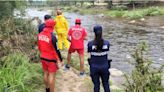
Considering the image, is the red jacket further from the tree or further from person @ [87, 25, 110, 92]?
the tree

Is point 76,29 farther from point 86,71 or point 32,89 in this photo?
→ point 32,89

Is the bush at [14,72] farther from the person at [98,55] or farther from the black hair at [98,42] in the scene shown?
the black hair at [98,42]

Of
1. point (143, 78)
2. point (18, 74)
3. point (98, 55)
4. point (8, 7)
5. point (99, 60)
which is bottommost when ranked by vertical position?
point (18, 74)

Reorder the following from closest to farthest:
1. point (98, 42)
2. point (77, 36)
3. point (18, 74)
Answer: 1. point (98, 42)
2. point (18, 74)
3. point (77, 36)

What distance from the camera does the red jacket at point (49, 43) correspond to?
861cm

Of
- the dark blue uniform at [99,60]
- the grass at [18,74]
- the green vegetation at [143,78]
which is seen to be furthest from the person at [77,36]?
the green vegetation at [143,78]

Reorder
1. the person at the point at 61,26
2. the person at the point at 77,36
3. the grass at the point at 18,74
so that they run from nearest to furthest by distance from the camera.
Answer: the grass at the point at 18,74 → the person at the point at 77,36 → the person at the point at 61,26

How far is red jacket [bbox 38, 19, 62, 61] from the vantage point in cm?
861

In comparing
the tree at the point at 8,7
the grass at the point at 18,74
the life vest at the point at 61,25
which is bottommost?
the grass at the point at 18,74

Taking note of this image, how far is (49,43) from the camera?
865cm

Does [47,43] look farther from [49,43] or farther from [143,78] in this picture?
[143,78]

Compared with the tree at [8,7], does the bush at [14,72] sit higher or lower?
lower

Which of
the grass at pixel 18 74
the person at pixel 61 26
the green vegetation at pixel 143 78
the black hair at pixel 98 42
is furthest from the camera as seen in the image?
the person at pixel 61 26

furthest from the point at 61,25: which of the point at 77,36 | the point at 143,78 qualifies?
the point at 143,78
